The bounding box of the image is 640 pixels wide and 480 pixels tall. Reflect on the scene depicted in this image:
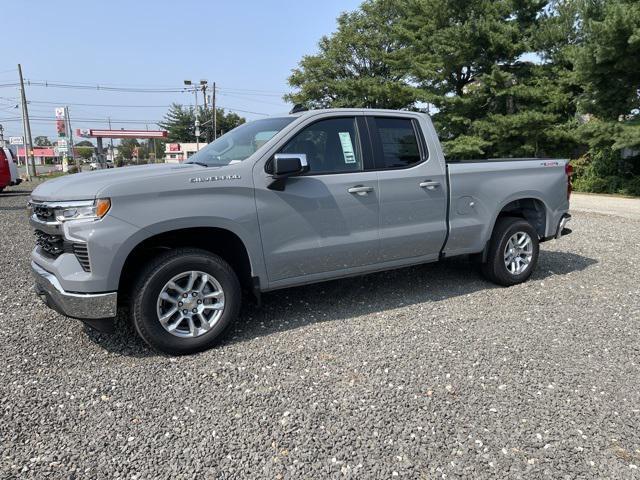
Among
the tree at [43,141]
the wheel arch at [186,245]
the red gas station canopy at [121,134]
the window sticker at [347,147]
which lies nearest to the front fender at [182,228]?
the wheel arch at [186,245]

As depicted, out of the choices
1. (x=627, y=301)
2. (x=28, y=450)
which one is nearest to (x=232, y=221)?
(x=28, y=450)

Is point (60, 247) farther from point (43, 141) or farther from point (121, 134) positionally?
point (43, 141)

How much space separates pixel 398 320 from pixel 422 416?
156cm

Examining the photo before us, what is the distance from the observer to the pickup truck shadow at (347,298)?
4.09 metres

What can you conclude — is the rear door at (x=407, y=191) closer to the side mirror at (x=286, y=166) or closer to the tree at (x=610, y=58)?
the side mirror at (x=286, y=166)

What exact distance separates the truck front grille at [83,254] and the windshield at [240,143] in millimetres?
1267

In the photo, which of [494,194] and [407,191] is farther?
[494,194]

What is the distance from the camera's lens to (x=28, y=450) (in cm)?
258

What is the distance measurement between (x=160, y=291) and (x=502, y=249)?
3.66 m

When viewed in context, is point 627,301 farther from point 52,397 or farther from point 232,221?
point 52,397

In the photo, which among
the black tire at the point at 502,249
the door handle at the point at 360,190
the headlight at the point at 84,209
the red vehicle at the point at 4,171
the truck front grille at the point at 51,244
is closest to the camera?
the headlight at the point at 84,209

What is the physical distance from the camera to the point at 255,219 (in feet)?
12.6

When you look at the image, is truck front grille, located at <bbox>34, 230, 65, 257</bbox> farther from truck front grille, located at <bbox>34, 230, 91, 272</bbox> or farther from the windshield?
the windshield

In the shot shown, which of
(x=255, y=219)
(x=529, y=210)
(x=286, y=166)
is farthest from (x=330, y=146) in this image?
(x=529, y=210)
